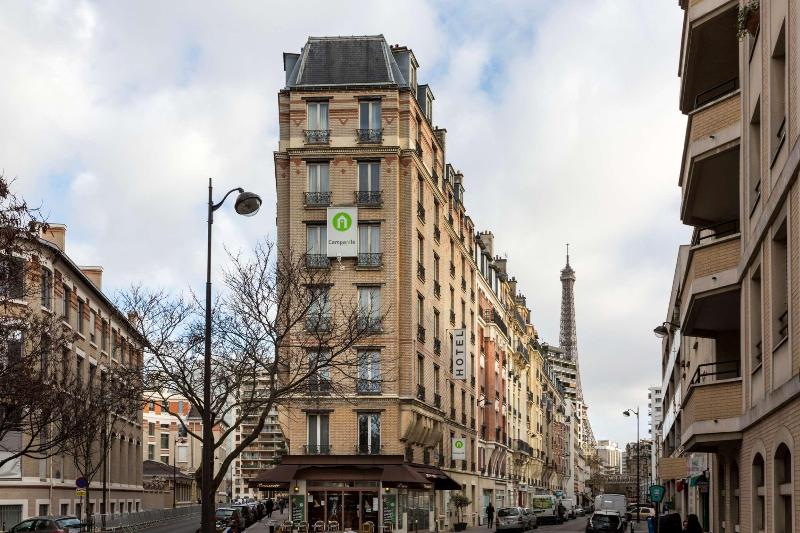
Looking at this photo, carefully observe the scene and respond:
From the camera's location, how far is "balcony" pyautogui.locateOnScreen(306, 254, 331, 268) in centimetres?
4791

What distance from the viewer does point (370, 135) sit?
49062 mm

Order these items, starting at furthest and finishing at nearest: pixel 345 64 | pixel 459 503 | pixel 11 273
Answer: pixel 459 503, pixel 345 64, pixel 11 273

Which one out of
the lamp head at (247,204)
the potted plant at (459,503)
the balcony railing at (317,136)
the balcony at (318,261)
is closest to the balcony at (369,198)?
the balcony railing at (317,136)

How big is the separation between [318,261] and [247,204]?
26.4m

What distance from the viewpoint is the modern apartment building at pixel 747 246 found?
13141 millimetres

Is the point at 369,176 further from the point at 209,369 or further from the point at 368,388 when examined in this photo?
the point at 209,369

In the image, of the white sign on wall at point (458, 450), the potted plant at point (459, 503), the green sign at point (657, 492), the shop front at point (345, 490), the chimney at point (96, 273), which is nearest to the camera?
the green sign at point (657, 492)

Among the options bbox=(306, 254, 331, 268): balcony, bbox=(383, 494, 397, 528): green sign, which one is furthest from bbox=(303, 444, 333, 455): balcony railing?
bbox=(306, 254, 331, 268): balcony

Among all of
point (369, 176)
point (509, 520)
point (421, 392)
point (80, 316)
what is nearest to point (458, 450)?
point (509, 520)

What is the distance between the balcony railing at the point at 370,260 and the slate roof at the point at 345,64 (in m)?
7.99

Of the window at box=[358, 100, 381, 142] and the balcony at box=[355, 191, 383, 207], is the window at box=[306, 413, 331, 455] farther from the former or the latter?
the window at box=[358, 100, 381, 142]

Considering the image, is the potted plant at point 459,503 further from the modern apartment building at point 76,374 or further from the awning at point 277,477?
the modern apartment building at point 76,374

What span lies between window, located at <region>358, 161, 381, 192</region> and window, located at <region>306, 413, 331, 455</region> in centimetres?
1078

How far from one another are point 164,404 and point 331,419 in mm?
14611
